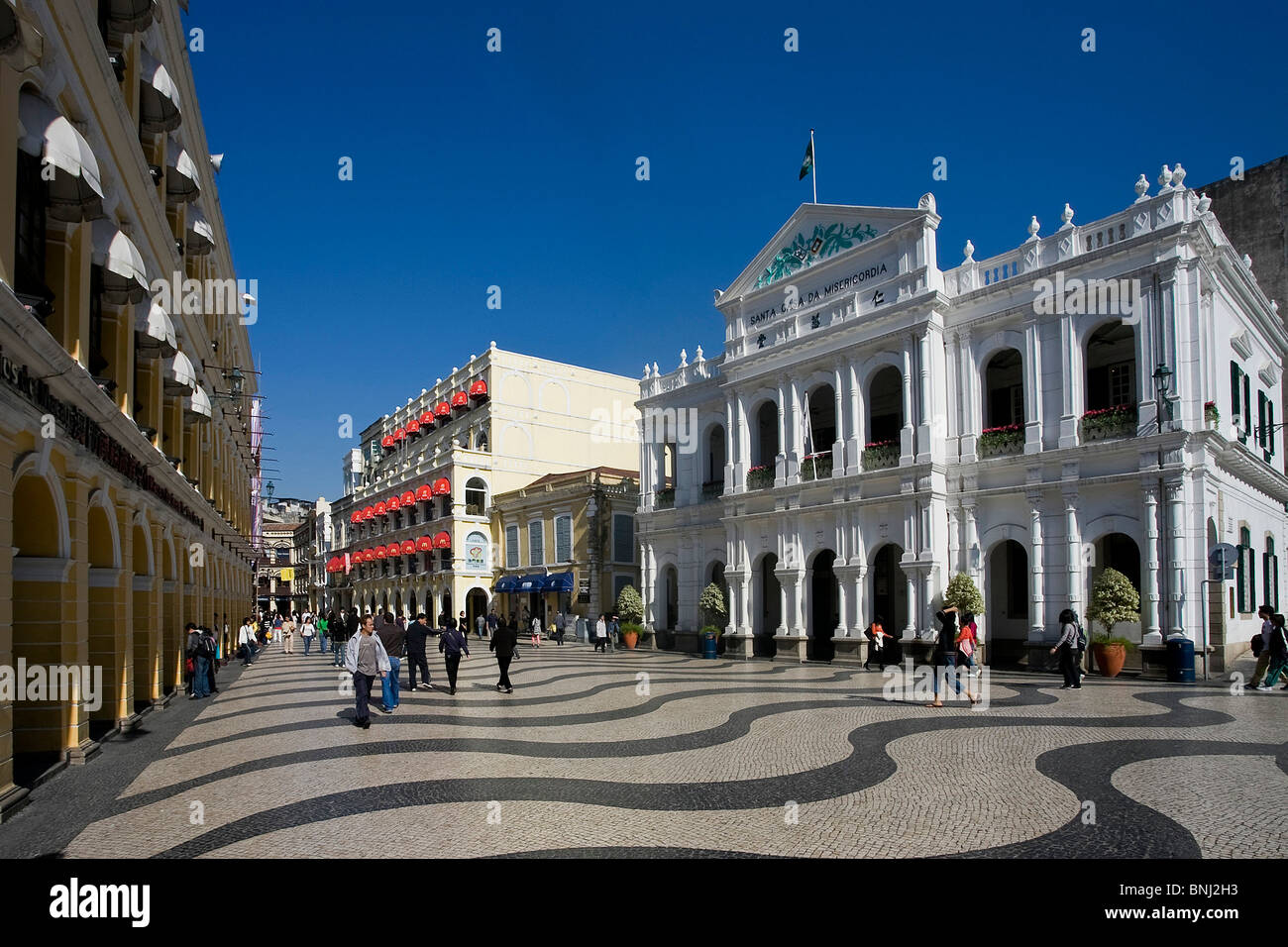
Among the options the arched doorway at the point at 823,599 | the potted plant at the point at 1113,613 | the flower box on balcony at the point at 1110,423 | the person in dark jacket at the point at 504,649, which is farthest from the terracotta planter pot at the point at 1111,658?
the person in dark jacket at the point at 504,649

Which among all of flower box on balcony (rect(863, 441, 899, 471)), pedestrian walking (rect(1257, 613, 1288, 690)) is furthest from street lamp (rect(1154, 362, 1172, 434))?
flower box on balcony (rect(863, 441, 899, 471))

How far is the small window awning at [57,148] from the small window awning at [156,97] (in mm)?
6691

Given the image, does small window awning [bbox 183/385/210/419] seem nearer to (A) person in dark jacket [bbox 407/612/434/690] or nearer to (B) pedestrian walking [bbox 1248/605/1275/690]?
(A) person in dark jacket [bbox 407/612/434/690]

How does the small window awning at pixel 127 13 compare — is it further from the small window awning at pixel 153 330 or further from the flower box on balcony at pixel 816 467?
the flower box on balcony at pixel 816 467

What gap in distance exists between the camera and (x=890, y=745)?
10820mm

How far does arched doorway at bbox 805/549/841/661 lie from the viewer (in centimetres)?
2905

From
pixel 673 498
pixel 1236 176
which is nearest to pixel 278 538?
pixel 673 498

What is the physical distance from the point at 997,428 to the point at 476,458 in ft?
108

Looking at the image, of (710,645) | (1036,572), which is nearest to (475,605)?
(710,645)

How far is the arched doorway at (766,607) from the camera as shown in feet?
96.3

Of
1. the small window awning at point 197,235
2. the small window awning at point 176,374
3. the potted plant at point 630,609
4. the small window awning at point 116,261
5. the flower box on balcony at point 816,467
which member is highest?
the small window awning at point 197,235

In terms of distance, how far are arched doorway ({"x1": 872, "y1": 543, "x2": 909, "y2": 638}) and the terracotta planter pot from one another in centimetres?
810

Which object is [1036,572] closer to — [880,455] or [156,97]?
[880,455]
